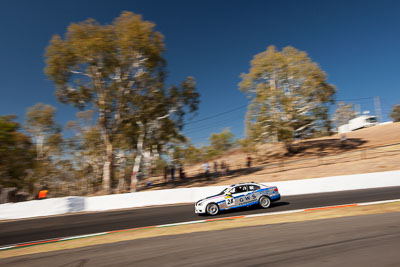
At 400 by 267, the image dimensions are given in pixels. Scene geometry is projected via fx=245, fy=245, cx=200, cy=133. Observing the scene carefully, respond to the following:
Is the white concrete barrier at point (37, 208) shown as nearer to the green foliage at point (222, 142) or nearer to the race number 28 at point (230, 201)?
the race number 28 at point (230, 201)

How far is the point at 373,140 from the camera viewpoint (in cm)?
3788

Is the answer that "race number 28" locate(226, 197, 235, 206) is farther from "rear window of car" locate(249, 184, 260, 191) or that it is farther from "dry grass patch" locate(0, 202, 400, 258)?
"dry grass patch" locate(0, 202, 400, 258)

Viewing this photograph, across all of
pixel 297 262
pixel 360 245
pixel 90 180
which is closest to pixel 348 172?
pixel 360 245

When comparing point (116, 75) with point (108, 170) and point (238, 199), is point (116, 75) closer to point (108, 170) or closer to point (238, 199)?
point (108, 170)

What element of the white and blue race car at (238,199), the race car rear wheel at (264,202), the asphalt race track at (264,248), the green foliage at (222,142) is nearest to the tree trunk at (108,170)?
the white and blue race car at (238,199)

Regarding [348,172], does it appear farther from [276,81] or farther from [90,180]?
[90,180]

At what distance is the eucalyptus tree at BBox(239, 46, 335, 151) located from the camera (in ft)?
97.4

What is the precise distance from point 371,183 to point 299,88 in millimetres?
16825

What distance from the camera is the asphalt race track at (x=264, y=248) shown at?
4.58 meters

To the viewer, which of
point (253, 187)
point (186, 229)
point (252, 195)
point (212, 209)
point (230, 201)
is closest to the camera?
point (186, 229)

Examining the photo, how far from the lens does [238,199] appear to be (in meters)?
11.1

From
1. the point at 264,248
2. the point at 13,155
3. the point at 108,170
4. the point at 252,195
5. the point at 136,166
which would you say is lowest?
the point at 264,248

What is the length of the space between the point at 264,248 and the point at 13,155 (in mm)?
27487

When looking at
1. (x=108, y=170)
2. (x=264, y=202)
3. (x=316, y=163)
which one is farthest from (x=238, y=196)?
(x=316, y=163)
